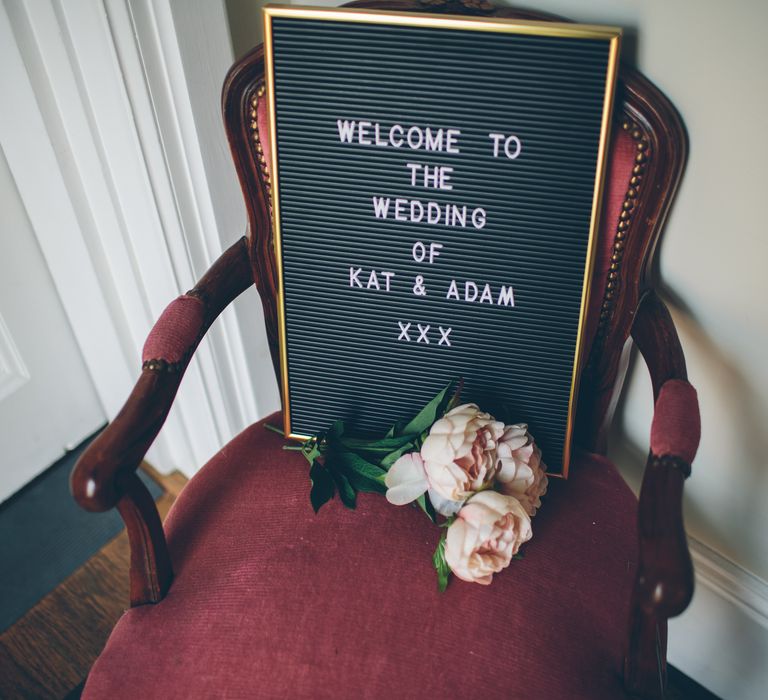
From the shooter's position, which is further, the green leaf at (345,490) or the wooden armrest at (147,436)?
the green leaf at (345,490)

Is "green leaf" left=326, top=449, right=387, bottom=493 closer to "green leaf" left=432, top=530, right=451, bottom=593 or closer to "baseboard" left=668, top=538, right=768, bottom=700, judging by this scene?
"green leaf" left=432, top=530, right=451, bottom=593

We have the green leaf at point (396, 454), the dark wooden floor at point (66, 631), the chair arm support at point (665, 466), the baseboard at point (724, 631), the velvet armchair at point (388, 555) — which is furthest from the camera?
the dark wooden floor at point (66, 631)

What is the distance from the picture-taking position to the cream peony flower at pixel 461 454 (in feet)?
2.35

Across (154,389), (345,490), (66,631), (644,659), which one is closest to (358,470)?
(345,490)

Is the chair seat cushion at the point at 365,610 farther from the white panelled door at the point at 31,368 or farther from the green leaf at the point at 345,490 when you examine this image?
the white panelled door at the point at 31,368

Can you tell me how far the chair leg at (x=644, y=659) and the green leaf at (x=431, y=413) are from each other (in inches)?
11.4

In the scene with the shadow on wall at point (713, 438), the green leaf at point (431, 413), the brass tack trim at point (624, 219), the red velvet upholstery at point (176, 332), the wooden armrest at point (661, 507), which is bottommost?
the shadow on wall at point (713, 438)

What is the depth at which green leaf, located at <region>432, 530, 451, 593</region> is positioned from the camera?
74 cm

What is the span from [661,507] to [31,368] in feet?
4.03

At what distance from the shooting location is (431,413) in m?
0.81

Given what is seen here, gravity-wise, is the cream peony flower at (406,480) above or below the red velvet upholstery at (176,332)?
below

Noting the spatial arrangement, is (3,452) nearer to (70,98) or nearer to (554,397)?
(70,98)

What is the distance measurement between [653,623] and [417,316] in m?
0.40

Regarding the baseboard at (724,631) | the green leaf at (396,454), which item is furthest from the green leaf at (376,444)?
the baseboard at (724,631)
